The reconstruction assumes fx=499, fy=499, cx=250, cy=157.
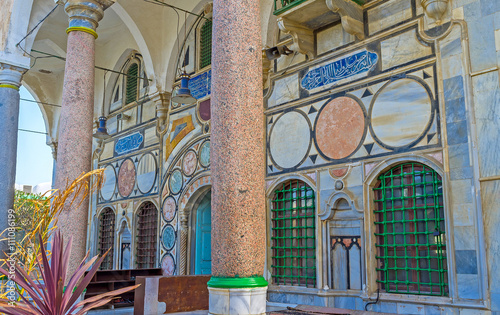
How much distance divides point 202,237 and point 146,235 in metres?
2.03

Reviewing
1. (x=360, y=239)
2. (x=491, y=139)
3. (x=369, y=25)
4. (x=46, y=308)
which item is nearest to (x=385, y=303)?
(x=360, y=239)

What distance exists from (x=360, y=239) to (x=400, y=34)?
3208mm

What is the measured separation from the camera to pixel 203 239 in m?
11.6

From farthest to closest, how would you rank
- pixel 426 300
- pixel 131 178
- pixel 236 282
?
pixel 131 178
pixel 426 300
pixel 236 282

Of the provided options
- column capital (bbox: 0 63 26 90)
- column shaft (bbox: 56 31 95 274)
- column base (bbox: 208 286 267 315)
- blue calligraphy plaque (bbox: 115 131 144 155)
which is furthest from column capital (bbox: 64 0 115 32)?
blue calligraphy plaque (bbox: 115 131 144 155)

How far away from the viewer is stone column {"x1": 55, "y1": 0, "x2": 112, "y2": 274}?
7.18m

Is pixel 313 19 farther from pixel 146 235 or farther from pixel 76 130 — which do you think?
pixel 146 235

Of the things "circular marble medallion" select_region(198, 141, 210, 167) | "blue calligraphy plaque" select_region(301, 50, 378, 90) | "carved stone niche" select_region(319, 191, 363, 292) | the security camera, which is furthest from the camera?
"circular marble medallion" select_region(198, 141, 210, 167)

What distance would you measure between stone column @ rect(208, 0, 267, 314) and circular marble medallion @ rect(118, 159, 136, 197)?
30.4ft

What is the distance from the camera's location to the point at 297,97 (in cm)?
910

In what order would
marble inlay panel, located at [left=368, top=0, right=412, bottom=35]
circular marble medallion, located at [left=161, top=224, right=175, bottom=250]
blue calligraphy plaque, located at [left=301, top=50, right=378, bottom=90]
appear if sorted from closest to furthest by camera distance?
1. marble inlay panel, located at [left=368, top=0, right=412, bottom=35]
2. blue calligraphy plaque, located at [left=301, top=50, right=378, bottom=90]
3. circular marble medallion, located at [left=161, top=224, right=175, bottom=250]

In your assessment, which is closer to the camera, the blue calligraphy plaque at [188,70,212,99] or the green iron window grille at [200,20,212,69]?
the blue calligraphy plaque at [188,70,212,99]

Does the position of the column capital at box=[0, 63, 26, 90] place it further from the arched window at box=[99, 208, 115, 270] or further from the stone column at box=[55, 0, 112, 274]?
the arched window at box=[99, 208, 115, 270]

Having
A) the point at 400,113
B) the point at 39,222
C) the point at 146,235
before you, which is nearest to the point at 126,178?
the point at 146,235
